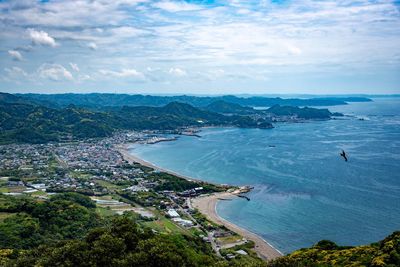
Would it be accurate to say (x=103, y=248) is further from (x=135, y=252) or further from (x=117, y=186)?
(x=117, y=186)

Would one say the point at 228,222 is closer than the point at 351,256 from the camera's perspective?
No

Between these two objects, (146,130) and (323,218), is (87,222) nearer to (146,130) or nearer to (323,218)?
(323,218)

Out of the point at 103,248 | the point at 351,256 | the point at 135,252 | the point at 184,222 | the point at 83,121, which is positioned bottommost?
the point at 184,222

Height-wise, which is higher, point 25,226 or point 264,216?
point 25,226

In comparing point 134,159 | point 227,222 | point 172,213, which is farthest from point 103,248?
point 134,159

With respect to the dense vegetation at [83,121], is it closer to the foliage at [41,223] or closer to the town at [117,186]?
the town at [117,186]

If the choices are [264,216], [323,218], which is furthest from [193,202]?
[323,218]

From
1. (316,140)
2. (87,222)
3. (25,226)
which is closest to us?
(25,226)
